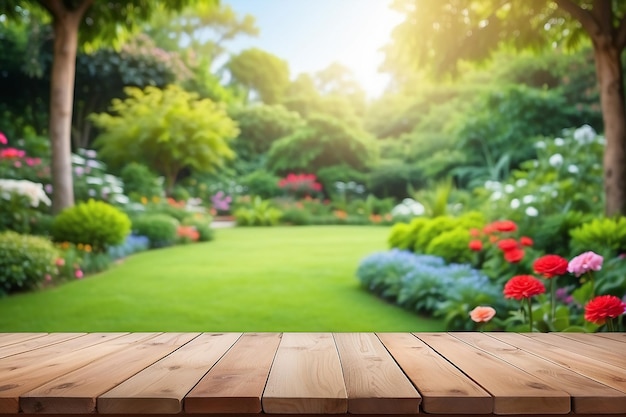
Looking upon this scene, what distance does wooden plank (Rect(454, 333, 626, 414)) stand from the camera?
1030mm

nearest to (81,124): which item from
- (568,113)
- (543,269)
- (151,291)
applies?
(151,291)

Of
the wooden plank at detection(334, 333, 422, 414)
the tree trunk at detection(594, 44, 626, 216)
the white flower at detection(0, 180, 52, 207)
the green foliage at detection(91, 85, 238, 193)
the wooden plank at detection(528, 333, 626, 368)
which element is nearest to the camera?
the wooden plank at detection(334, 333, 422, 414)

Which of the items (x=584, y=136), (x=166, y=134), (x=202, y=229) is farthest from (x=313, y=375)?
(x=166, y=134)

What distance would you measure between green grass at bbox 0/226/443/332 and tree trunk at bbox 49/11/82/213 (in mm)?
967

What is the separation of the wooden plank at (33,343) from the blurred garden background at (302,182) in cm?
142

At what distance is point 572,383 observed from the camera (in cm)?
111

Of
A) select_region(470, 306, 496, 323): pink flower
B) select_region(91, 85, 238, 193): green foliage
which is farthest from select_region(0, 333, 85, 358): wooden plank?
select_region(91, 85, 238, 193): green foliage

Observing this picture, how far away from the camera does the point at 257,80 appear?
38.9ft

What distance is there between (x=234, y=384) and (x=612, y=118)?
12.1 ft

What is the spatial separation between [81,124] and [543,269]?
1177cm

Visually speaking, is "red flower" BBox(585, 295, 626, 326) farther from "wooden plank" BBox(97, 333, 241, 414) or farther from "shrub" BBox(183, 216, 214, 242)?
"shrub" BBox(183, 216, 214, 242)

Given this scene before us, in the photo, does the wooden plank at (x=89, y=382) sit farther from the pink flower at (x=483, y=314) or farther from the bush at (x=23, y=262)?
the bush at (x=23, y=262)

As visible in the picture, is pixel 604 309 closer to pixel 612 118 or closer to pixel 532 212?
pixel 532 212

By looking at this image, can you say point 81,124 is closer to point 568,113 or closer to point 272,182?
point 272,182
